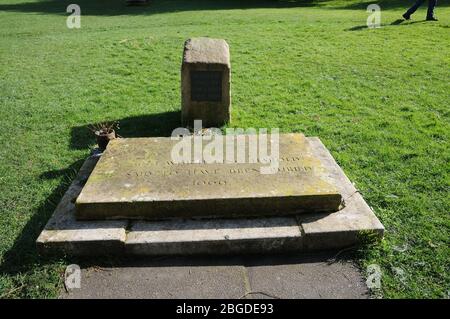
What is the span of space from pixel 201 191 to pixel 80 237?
125 centimetres

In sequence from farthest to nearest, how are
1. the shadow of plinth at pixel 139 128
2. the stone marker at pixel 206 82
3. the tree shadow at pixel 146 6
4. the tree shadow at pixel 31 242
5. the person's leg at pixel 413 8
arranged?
the tree shadow at pixel 146 6
the person's leg at pixel 413 8
the shadow of plinth at pixel 139 128
the stone marker at pixel 206 82
the tree shadow at pixel 31 242

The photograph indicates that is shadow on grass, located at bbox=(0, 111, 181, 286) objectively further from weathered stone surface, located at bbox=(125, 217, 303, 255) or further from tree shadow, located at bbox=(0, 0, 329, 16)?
tree shadow, located at bbox=(0, 0, 329, 16)

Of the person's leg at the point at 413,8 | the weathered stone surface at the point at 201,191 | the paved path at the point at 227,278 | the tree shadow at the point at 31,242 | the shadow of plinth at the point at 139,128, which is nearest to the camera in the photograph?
the paved path at the point at 227,278

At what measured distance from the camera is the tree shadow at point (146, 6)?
21562 mm

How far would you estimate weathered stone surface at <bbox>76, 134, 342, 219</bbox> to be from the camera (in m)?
4.13

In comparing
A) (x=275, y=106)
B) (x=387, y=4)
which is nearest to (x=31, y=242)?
(x=275, y=106)

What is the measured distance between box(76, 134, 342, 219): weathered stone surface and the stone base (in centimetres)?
10

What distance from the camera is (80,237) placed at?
13.0 feet

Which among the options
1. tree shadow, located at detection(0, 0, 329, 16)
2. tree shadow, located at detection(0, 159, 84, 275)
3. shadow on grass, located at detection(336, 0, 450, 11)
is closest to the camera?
tree shadow, located at detection(0, 159, 84, 275)

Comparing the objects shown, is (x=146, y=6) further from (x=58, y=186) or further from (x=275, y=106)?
(x=58, y=186)

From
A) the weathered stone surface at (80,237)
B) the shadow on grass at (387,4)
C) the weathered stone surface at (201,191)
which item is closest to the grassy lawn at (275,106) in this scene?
the weathered stone surface at (80,237)

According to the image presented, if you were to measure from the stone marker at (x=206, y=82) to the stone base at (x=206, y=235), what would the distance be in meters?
2.89

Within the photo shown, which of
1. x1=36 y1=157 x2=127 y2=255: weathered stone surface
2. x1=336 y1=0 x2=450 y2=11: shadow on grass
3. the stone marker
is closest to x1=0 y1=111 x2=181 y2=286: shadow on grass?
x1=36 y1=157 x2=127 y2=255: weathered stone surface

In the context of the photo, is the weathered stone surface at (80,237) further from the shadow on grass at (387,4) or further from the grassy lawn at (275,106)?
the shadow on grass at (387,4)
